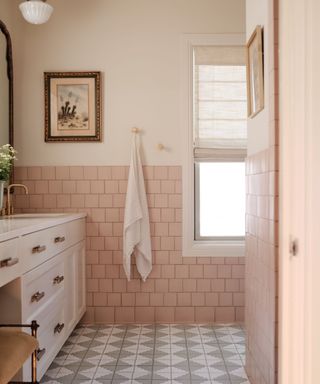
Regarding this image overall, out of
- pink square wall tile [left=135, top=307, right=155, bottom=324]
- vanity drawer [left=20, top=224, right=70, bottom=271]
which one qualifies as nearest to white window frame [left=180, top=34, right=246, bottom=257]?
pink square wall tile [left=135, top=307, right=155, bottom=324]

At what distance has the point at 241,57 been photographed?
376cm

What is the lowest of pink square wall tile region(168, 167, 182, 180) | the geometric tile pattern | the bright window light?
the geometric tile pattern

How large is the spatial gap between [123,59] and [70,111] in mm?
605

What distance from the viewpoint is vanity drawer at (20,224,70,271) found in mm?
2318

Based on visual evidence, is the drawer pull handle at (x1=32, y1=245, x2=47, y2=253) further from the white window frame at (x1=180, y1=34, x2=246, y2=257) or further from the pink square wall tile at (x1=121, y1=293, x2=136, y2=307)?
the white window frame at (x1=180, y1=34, x2=246, y2=257)

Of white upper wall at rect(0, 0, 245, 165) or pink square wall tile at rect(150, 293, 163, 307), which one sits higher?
white upper wall at rect(0, 0, 245, 165)

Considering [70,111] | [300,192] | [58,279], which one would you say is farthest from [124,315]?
[300,192]

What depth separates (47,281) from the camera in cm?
268

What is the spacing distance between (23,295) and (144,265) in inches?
61.3

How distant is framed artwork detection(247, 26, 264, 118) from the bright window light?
1363mm

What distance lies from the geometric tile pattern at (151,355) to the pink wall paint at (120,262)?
0.41ft

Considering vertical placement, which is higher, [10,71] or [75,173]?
[10,71]

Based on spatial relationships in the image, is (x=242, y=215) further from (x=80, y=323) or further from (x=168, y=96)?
(x=80, y=323)

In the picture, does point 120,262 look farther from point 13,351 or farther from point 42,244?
point 13,351
